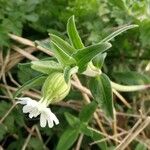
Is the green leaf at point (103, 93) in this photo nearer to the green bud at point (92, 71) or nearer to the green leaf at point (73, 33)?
the green bud at point (92, 71)

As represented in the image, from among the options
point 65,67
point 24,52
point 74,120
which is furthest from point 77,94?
point 65,67

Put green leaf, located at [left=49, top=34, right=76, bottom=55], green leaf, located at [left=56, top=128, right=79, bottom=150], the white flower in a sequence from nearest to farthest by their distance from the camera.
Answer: the white flower → green leaf, located at [left=49, top=34, right=76, bottom=55] → green leaf, located at [left=56, top=128, right=79, bottom=150]

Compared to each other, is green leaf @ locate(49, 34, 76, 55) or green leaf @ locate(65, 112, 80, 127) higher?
green leaf @ locate(49, 34, 76, 55)

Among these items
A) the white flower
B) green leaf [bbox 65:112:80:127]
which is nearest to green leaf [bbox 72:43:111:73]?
the white flower

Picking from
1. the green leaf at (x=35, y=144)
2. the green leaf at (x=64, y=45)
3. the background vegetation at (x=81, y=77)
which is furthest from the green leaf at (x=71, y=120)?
the green leaf at (x=64, y=45)

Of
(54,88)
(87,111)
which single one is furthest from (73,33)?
(87,111)

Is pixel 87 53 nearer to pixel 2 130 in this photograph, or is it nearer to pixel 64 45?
pixel 64 45

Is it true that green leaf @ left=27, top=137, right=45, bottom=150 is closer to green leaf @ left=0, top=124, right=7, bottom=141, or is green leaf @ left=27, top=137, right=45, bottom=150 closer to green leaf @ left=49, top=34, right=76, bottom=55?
green leaf @ left=0, top=124, right=7, bottom=141
